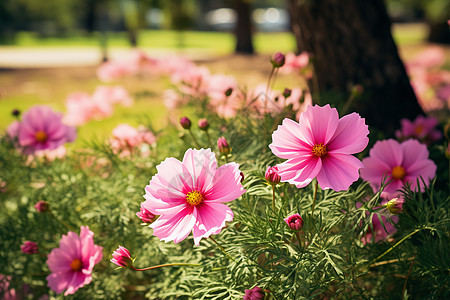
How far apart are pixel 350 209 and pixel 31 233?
100 cm

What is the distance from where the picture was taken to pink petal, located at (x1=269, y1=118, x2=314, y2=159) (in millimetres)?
808

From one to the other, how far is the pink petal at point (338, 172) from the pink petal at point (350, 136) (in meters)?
0.02

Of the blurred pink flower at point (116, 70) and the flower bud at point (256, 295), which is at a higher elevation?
the blurred pink flower at point (116, 70)

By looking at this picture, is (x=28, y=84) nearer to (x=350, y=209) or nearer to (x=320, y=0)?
(x=320, y=0)

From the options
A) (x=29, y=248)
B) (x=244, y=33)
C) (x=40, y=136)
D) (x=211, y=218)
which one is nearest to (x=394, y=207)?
(x=211, y=218)

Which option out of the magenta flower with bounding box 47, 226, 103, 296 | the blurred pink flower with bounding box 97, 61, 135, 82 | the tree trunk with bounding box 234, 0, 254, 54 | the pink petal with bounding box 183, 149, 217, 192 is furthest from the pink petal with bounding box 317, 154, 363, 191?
the tree trunk with bounding box 234, 0, 254, 54

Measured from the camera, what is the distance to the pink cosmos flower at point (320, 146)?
794 mm

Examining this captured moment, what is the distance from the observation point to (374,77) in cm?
184

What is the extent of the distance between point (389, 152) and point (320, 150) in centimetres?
33

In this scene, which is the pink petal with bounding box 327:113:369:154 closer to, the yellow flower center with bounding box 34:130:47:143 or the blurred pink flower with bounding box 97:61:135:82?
the yellow flower center with bounding box 34:130:47:143

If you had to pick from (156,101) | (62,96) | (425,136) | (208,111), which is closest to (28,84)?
(62,96)

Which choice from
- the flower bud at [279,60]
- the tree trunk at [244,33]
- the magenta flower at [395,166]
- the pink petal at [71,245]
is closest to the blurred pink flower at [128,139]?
the pink petal at [71,245]

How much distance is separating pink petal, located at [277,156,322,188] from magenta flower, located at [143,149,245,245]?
0.09 meters

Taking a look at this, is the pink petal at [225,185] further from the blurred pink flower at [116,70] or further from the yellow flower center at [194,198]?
the blurred pink flower at [116,70]
